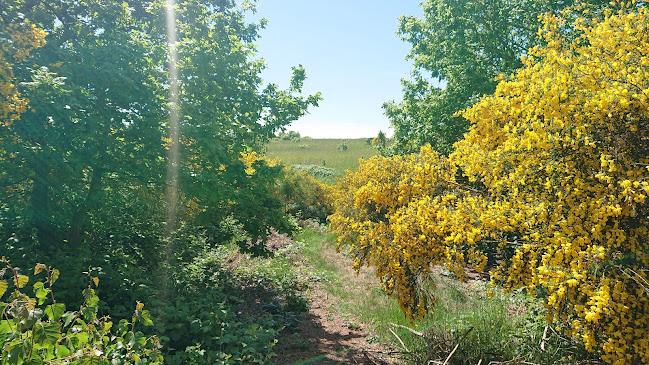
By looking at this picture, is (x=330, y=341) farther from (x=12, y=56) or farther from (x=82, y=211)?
(x=12, y=56)

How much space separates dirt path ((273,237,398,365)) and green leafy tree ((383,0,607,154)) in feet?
14.7

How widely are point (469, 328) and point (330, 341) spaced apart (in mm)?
2296

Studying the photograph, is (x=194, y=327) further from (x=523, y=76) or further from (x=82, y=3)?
(x=82, y=3)

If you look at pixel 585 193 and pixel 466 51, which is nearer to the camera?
pixel 585 193

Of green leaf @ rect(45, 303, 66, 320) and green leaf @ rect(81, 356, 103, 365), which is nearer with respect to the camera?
green leaf @ rect(81, 356, 103, 365)

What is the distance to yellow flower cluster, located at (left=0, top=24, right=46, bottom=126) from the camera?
411 centimetres

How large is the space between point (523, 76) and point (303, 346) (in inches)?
183

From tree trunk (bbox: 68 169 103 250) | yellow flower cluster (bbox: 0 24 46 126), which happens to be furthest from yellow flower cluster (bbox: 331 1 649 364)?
tree trunk (bbox: 68 169 103 250)

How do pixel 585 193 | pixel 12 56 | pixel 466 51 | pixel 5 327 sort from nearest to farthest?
pixel 5 327 → pixel 585 193 → pixel 12 56 → pixel 466 51

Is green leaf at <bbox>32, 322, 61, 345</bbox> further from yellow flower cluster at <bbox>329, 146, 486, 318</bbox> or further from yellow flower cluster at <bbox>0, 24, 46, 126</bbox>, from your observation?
yellow flower cluster at <bbox>0, 24, 46, 126</bbox>

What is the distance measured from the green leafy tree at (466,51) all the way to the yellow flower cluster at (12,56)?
25.4 feet

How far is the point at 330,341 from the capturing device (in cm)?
566

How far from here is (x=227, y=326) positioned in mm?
5062

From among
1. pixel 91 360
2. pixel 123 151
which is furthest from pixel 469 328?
pixel 123 151
